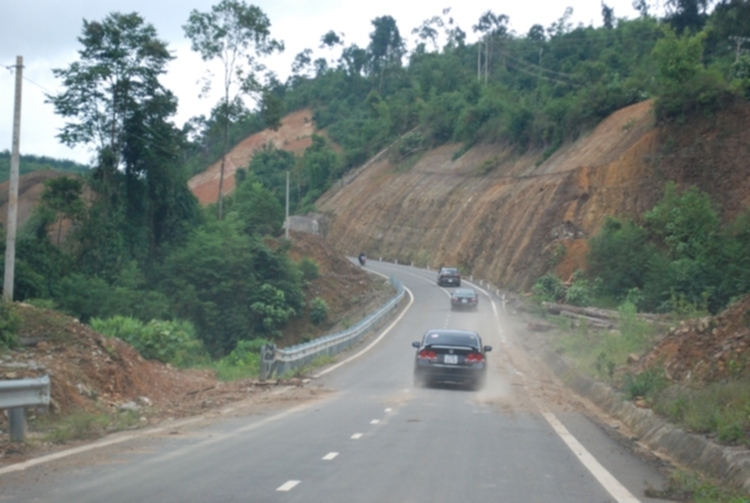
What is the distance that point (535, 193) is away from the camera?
67.6 m

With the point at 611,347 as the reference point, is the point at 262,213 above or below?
above

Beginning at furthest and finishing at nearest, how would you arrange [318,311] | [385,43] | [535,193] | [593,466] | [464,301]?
[385,43] → [535,193] → [318,311] → [464,301] → [593,466]

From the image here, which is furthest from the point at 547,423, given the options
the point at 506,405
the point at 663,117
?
the point at 663,117

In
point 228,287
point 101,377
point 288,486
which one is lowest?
point 228,287

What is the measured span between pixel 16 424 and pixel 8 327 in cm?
437

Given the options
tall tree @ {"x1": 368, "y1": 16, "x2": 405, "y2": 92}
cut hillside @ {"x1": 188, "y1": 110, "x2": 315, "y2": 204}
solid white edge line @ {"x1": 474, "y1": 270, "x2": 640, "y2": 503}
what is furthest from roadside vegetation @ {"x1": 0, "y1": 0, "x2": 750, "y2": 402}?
tall tree @ {"x1": 368, "y1": 16, "x2": 405, "y2": 92}

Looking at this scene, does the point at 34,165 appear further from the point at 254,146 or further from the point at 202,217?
the point at 254,146

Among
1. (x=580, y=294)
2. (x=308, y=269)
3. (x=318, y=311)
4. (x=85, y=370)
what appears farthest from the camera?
(x=308, y=269)

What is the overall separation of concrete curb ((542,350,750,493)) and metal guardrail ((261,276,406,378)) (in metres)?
7.99

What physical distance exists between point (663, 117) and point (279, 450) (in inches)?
2067

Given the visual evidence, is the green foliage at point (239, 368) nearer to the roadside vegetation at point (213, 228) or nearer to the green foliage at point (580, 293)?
the roadside vegetation at point (213, 228)

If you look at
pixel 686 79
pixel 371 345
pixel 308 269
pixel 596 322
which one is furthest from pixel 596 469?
pixel 686 79

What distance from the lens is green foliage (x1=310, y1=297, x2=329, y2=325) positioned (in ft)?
179

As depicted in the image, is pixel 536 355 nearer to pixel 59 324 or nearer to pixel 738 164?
pixel 59 324
